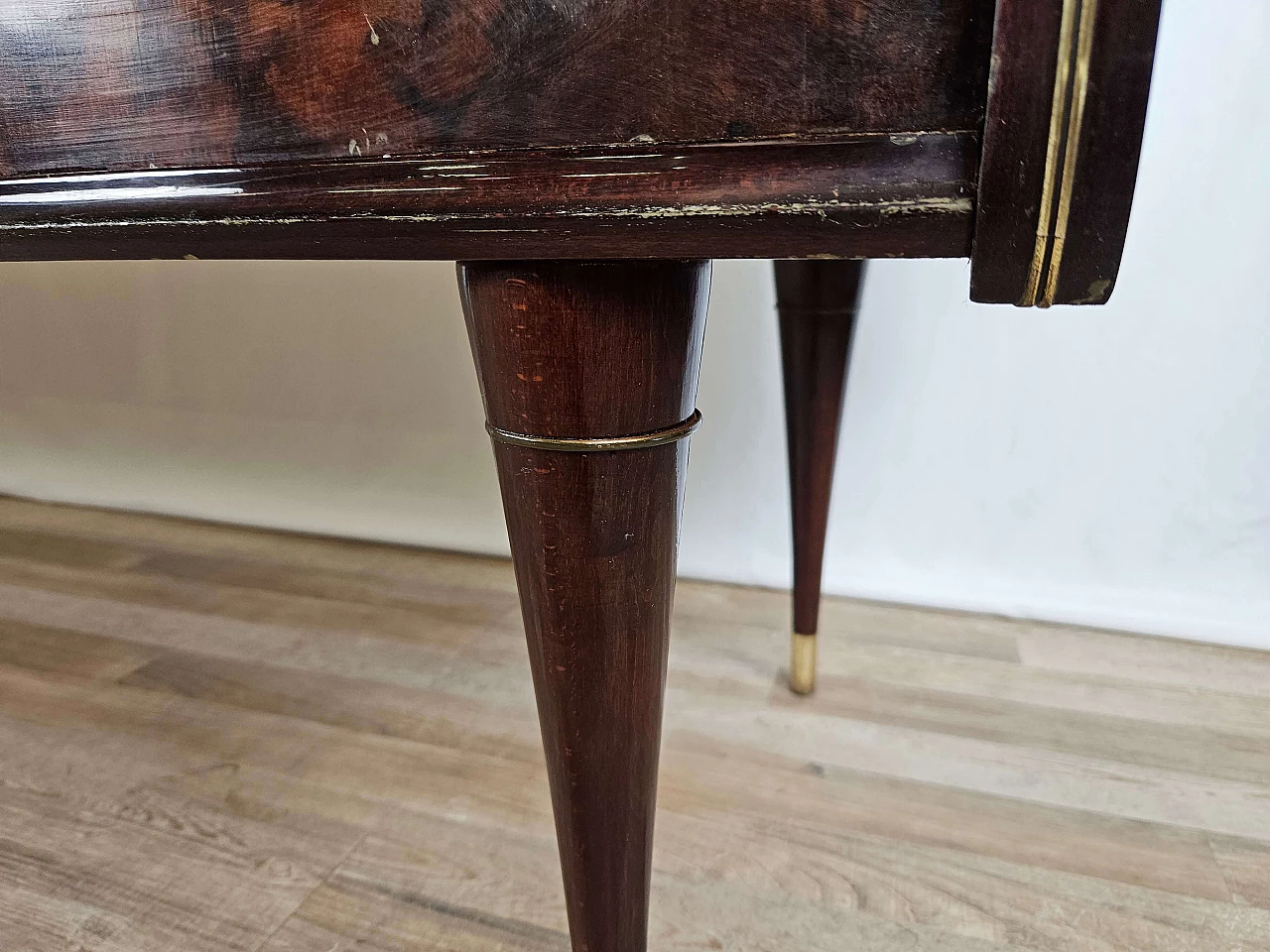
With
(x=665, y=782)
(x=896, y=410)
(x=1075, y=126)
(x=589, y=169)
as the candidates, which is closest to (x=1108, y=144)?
(x=1075, y=126)

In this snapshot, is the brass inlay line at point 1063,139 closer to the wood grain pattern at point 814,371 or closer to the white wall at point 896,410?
the wood grain pattern at point 814,371

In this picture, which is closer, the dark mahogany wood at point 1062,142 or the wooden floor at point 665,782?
the dark mahogany wood at point 1062,142

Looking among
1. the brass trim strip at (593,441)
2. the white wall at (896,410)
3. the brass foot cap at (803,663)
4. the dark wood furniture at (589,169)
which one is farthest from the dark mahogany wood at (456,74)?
the white wall at (896,410)

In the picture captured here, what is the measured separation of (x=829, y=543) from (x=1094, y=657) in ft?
1.17

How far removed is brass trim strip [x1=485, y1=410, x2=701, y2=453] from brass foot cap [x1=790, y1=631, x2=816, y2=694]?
642 mm

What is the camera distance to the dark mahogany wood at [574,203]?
268 millimetres

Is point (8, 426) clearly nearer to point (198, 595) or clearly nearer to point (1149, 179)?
point (198, 595)

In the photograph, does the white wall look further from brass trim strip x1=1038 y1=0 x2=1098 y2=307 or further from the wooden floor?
brass trim strip x1=1038 y1=0 x2=1098 y2=307

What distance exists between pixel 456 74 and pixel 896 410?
1003 mm

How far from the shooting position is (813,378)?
0.81m

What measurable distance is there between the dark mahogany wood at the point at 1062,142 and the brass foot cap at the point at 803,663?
0.71m

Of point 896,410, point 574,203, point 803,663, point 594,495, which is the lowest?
point 803,663

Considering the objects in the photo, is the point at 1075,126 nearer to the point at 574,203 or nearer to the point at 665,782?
the point at 574,203

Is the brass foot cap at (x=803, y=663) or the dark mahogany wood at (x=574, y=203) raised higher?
the dark mahogany wood at (x=574, y=203)
